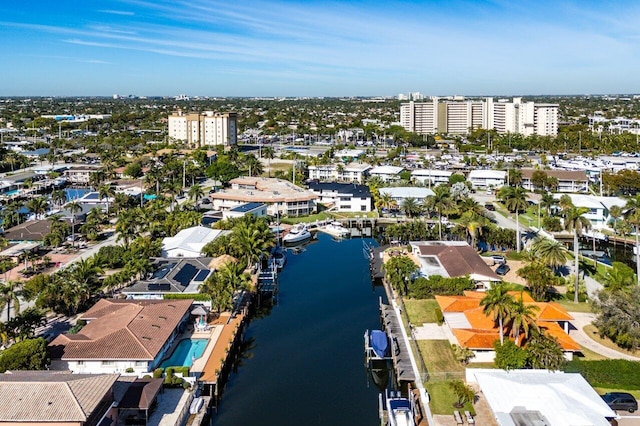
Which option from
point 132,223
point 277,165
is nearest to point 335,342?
point 132,223

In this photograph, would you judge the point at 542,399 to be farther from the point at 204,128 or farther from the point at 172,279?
the point at 204,128

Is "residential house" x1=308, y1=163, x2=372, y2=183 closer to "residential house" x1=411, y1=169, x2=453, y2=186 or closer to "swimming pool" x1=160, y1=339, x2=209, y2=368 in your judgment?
"residential house" x1=411, y1=169, x2=453, y2=186

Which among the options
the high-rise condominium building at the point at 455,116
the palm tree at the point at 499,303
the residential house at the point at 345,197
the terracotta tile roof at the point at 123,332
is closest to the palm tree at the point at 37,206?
the residential house at the point at 345,197

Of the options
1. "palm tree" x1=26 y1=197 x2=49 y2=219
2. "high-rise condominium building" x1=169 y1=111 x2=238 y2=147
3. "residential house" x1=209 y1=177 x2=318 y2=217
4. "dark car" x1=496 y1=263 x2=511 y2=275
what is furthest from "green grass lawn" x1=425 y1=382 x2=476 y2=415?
"high-rise condominium building" x1=169 y1=111 x2=238 y2=147

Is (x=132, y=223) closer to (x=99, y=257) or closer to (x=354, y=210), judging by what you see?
(x=99, y=257)

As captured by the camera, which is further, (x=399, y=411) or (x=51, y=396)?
(x=399, y=411)

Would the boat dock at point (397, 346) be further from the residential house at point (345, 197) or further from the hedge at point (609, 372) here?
the residential house at point (345, 197)

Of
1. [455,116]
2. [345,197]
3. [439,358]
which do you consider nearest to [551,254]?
[439,358]
